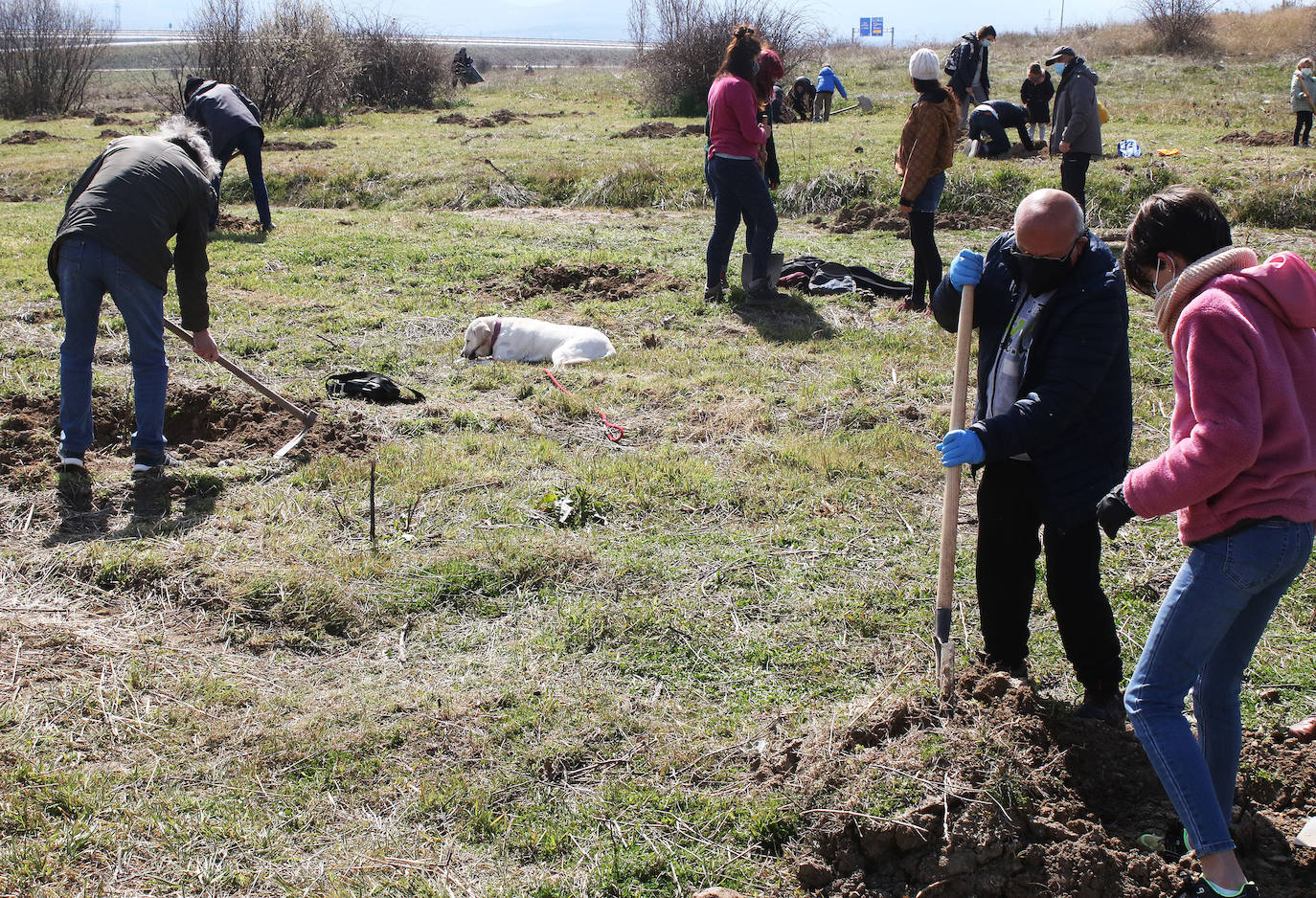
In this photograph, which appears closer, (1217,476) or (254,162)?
(1217,476)

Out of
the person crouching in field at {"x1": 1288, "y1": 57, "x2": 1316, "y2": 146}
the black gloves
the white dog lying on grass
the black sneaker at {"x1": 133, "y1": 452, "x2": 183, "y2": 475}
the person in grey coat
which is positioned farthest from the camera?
the person crouching in field at {"x1": 1288, "y1": 57, "x2": 1316, "y2": 146}

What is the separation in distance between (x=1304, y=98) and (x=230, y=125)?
1546 centimetres

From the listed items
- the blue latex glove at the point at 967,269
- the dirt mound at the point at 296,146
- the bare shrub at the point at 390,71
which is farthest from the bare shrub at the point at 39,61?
the blue latex glove at the point at 967,269

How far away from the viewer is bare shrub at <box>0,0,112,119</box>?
27.9m

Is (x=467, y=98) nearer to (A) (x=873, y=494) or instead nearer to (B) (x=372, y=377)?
(B) (x=372, y=377)

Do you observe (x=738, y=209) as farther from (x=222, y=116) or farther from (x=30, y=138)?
(x=30, y=138)

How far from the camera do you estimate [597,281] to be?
932 centimetres

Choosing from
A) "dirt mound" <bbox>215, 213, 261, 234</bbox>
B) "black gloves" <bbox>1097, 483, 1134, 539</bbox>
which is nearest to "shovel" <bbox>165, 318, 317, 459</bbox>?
"black gloves" <bbox>1097, 483, 1134, 539</bbox>

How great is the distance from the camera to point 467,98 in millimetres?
31453

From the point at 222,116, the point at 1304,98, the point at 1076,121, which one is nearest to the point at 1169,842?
the point at 1076,121

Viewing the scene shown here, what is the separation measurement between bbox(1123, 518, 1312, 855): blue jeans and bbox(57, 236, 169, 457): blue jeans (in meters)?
4.79

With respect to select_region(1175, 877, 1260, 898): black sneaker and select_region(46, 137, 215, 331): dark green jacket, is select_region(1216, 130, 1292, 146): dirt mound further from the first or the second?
select_region(1175, 877, 1260, 898): black sneaker

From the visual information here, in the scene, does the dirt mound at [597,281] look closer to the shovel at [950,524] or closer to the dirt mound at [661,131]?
the shovel at [950,524]

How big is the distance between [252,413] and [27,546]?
5.69ft
